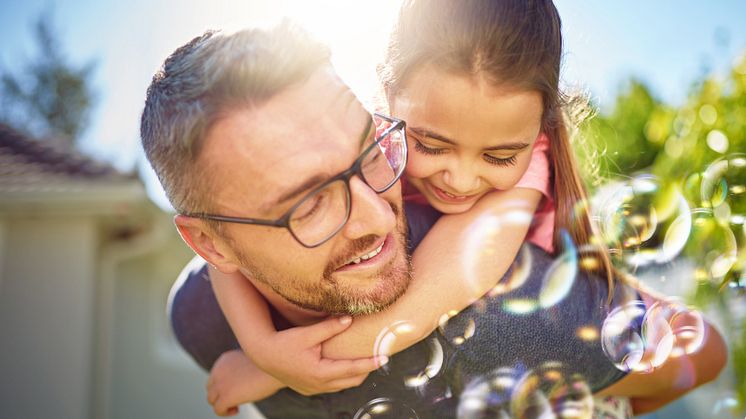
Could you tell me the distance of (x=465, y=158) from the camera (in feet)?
7.19

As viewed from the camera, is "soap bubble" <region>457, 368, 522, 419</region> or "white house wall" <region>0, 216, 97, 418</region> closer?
"soap bubble" <region>457, 368, 522, 419</region>

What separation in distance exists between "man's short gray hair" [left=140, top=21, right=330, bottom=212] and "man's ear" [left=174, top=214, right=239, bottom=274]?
90 mm

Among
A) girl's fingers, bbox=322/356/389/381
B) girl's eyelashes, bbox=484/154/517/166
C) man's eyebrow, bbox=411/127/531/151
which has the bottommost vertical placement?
girl's fingers, bbox=322/356/389/381

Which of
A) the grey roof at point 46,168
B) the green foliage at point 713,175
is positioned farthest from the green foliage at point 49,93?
the green foliage at point 713,175

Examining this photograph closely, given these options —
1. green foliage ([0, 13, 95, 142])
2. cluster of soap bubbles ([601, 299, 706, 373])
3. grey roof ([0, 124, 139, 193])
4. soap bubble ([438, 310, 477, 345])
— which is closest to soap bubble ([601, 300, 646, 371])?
cluster of soap bubbles ([601, 299, 706, 373])

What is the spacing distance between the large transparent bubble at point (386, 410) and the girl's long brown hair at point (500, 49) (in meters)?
0.71

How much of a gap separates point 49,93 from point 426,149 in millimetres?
30660

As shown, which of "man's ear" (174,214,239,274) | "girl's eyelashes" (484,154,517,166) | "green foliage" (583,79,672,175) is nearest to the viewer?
"man's ear" (174,214,239,274)

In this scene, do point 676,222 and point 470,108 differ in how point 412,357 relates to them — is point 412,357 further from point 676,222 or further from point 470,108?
point 676,222

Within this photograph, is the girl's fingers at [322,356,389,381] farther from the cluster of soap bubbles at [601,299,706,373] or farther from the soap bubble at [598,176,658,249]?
the soap bubble at [598,176,658,249]

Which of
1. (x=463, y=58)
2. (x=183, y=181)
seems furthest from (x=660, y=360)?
(x=183, y=181)

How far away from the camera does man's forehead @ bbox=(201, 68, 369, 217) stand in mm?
1844

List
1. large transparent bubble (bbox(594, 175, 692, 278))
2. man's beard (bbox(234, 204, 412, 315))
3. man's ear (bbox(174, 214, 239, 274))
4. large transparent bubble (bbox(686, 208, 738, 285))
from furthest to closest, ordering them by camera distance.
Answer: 1. large transparent bubble (bbox(686, 208, 738, 285))
2. large transparent bubble (bbox(594, 175, 692, 278))
3. man's ear (bbox(174, 214, 239, 274))
4. man's beard (bbox(234, 204, 412, 315))

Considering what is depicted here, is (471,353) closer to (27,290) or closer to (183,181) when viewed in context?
(183,181)
